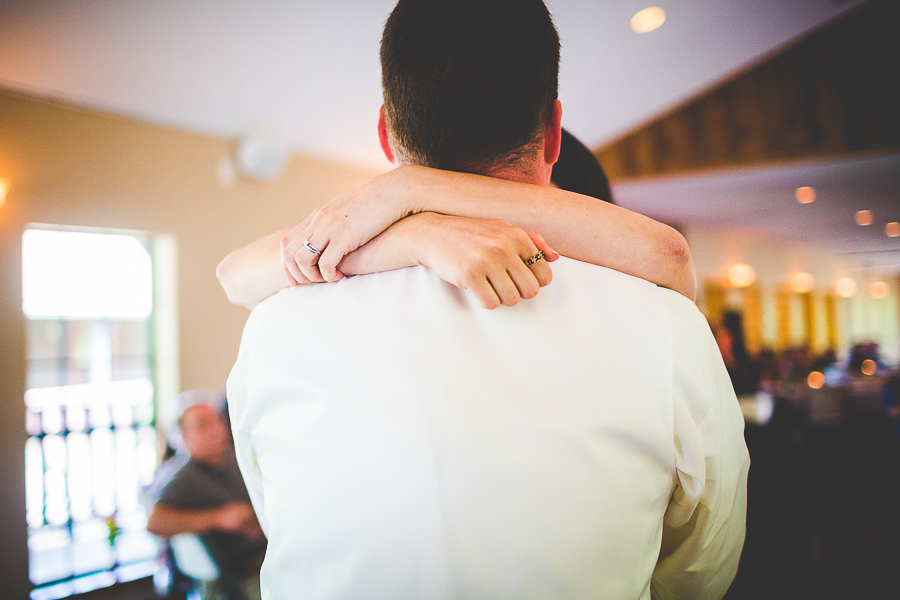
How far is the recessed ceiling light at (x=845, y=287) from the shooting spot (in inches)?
553

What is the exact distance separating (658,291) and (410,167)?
1.25 feet

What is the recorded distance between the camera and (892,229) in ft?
28.4

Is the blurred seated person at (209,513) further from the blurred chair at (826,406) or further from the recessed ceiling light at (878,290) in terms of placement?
the recessed ceiling light at (878,290)

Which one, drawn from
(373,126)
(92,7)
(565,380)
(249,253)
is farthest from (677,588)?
(373,126)

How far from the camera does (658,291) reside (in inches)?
26.6

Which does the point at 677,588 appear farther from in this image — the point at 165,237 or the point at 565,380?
the point at 165,237

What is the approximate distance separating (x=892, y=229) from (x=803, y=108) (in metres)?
6.08

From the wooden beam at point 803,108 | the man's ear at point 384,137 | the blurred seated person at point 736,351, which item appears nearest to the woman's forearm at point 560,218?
the man's ear at point 384,137

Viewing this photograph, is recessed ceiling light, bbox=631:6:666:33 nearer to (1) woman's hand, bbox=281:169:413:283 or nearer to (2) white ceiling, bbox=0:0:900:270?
(2) white ceiling, bbox=0:0:900:270

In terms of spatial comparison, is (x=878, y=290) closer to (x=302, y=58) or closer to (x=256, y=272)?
(x=302, y=58)

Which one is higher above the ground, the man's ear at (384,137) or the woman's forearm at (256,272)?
the man's ear at (384,137)

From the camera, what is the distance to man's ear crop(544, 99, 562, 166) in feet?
2.40

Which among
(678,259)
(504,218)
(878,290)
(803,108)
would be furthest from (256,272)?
(878,290)

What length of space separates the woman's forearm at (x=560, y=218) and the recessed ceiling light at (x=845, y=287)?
16.7 meters
